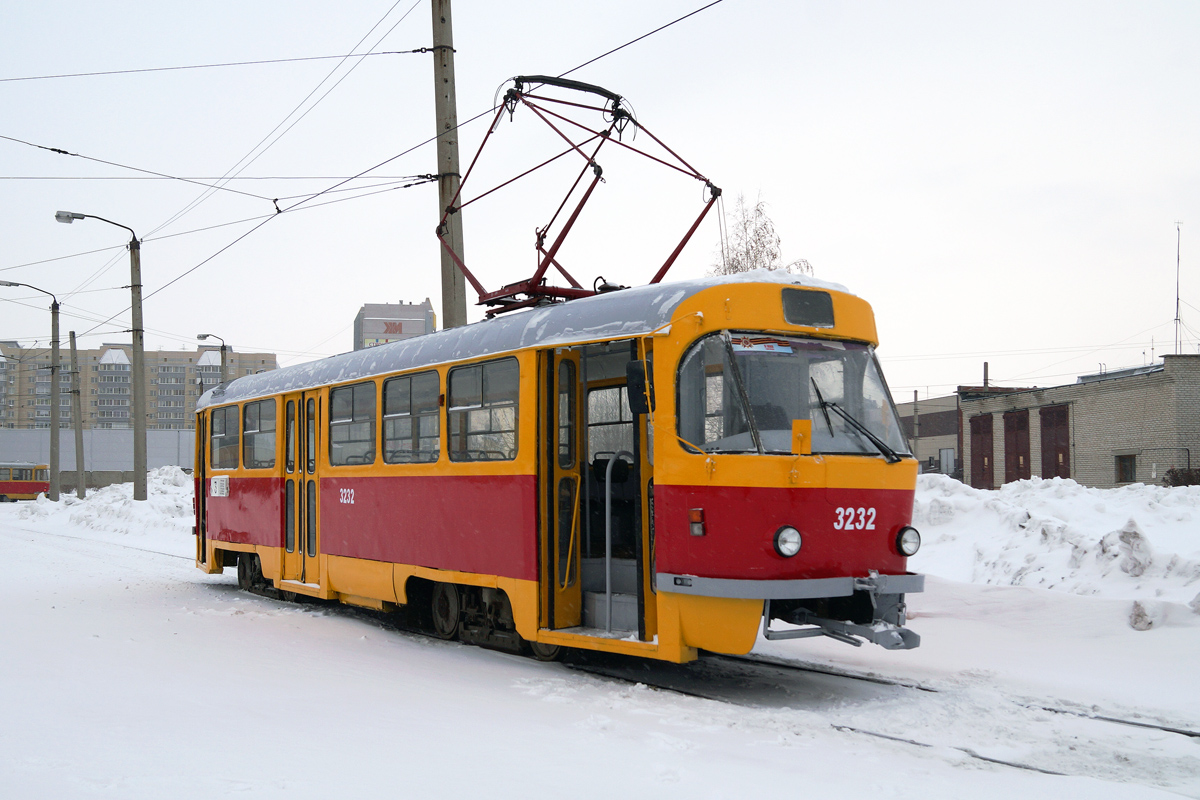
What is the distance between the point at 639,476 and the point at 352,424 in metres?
4.81

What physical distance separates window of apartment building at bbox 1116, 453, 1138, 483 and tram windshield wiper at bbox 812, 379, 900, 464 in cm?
3628

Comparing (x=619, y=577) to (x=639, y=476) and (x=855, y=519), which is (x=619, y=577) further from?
(x=855, y=519)

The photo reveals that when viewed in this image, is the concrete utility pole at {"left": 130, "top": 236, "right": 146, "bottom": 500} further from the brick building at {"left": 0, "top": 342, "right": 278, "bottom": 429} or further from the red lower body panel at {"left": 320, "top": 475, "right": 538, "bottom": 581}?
the brick building at {"left": 0, "top": 342, "right": 278, "bottom": 429}

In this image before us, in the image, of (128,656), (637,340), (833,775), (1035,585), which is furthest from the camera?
(1035,585)

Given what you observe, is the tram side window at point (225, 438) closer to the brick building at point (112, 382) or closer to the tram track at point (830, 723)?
the tram track at point (830, 723)

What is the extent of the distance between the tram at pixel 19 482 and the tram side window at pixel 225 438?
5284 centimetres

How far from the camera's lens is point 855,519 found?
7484 millimetres

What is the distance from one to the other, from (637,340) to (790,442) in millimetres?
1415

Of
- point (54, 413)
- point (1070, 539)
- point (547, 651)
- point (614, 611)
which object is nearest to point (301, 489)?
point (547, 651)

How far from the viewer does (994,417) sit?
151 ft

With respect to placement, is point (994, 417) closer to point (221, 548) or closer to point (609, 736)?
point (221, 548)

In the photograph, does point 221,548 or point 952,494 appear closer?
point 221,548

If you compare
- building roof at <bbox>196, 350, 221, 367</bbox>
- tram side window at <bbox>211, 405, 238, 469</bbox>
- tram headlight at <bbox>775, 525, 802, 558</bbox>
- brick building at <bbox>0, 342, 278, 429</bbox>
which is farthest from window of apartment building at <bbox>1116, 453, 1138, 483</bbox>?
building roof at <bbox>196, 350, 221, 367</bbox>

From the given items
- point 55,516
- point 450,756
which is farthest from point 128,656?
point 55,516
